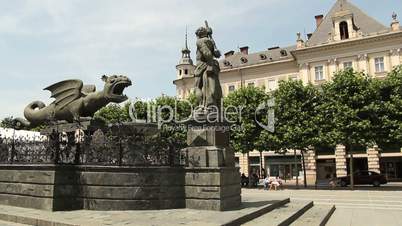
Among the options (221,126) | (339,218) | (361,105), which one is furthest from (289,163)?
(221,126)

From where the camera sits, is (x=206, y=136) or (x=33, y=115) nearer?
(x=206, y=136)

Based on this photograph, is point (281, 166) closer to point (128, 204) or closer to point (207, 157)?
point (207, 157)

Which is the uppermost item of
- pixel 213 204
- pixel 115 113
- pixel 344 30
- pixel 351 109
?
pixel 344 30

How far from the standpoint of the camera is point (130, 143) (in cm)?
1070

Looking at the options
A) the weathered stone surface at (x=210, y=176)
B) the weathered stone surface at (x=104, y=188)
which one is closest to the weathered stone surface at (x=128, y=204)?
the weathered stone surface at (x=104, y=188)

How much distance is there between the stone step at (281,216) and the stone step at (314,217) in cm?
16

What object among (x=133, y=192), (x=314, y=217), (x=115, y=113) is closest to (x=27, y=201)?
(x=133, y=192)

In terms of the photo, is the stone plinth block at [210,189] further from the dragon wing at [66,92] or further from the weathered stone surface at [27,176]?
the dragon wing at [66,92]

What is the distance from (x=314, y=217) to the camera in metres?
12.1

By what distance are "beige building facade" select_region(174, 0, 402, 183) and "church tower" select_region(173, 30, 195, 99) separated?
749 cm

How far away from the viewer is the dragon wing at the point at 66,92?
42.8 ft

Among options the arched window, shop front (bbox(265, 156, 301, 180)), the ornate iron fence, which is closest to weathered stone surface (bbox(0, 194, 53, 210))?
the ornate iron fence

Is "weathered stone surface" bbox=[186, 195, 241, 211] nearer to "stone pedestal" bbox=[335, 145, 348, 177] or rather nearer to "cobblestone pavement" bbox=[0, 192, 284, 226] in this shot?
"cobblestone pavement" bbox=[0, 192, 284, 226]

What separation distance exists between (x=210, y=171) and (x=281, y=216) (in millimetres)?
2423
